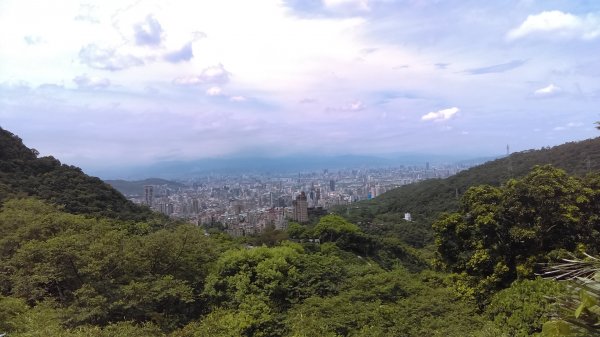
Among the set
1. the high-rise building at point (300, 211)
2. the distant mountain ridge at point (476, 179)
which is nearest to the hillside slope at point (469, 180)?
the distant mountain ridge at point (476, 179)

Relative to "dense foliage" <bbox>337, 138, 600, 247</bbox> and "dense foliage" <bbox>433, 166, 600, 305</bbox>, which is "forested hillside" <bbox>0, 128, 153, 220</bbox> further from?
"dense foliage" <bbox>337, 138, 600, 247</bbox>

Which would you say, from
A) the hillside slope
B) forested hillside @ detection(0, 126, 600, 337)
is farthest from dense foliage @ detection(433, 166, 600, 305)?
the hillside slope

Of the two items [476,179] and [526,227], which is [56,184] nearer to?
[526,227]

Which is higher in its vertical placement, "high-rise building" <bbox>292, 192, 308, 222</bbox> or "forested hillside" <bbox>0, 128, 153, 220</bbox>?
"forested hillside" <bbox>0, 128, 153, 220</bbox>

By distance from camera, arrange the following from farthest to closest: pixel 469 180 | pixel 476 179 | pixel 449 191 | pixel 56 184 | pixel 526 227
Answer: pixel 469 180 → pixel 449 191 → pixel 476 179 → pixel 56 184 → pixel 526 227

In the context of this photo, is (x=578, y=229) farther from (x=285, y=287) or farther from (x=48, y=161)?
(x=48, y=161)

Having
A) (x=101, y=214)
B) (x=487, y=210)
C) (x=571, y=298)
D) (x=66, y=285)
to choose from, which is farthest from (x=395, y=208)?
(x=571, y=298)

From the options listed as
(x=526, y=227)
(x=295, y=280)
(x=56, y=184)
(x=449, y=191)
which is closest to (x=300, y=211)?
(x=449, y=191)
